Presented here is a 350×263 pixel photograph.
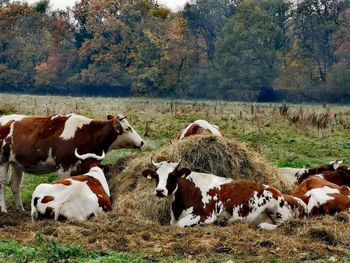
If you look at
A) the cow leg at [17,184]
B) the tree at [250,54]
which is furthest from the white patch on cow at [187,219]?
the tree at [250,54]

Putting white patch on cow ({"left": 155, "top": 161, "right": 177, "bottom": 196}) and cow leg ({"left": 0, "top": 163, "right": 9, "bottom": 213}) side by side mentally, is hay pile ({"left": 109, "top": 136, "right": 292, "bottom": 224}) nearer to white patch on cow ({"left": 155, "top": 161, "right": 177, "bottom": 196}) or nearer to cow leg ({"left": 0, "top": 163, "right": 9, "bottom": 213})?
white patch on cow ({"left": 155, "top": 161, "right": 177, "bottom": 196})

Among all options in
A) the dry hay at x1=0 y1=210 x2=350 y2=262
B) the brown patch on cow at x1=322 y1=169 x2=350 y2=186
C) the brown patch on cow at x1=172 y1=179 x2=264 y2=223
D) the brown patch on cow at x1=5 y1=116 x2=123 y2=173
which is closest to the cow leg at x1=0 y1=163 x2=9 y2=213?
the brown patch on cow at x1=5 y1=116 x2=123 y2=173

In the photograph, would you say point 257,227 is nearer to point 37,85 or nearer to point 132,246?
point 132,246

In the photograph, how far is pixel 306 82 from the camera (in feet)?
230

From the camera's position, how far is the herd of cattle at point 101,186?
1120 cm

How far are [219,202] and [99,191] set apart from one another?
2.27 metres

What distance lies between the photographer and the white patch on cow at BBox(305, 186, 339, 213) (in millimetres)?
11492

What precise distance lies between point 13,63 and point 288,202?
230 feet

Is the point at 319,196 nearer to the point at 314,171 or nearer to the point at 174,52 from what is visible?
the point at 314,171

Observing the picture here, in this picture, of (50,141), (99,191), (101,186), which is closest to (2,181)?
(50,141)

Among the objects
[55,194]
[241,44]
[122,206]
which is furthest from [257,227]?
[241,44]

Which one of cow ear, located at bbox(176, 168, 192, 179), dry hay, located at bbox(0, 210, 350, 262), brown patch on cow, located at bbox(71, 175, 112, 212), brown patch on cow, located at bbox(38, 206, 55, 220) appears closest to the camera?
dry hay, located at bbox(0, 210, 350, 262)

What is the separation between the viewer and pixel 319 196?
11586mm

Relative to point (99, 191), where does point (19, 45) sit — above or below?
above
